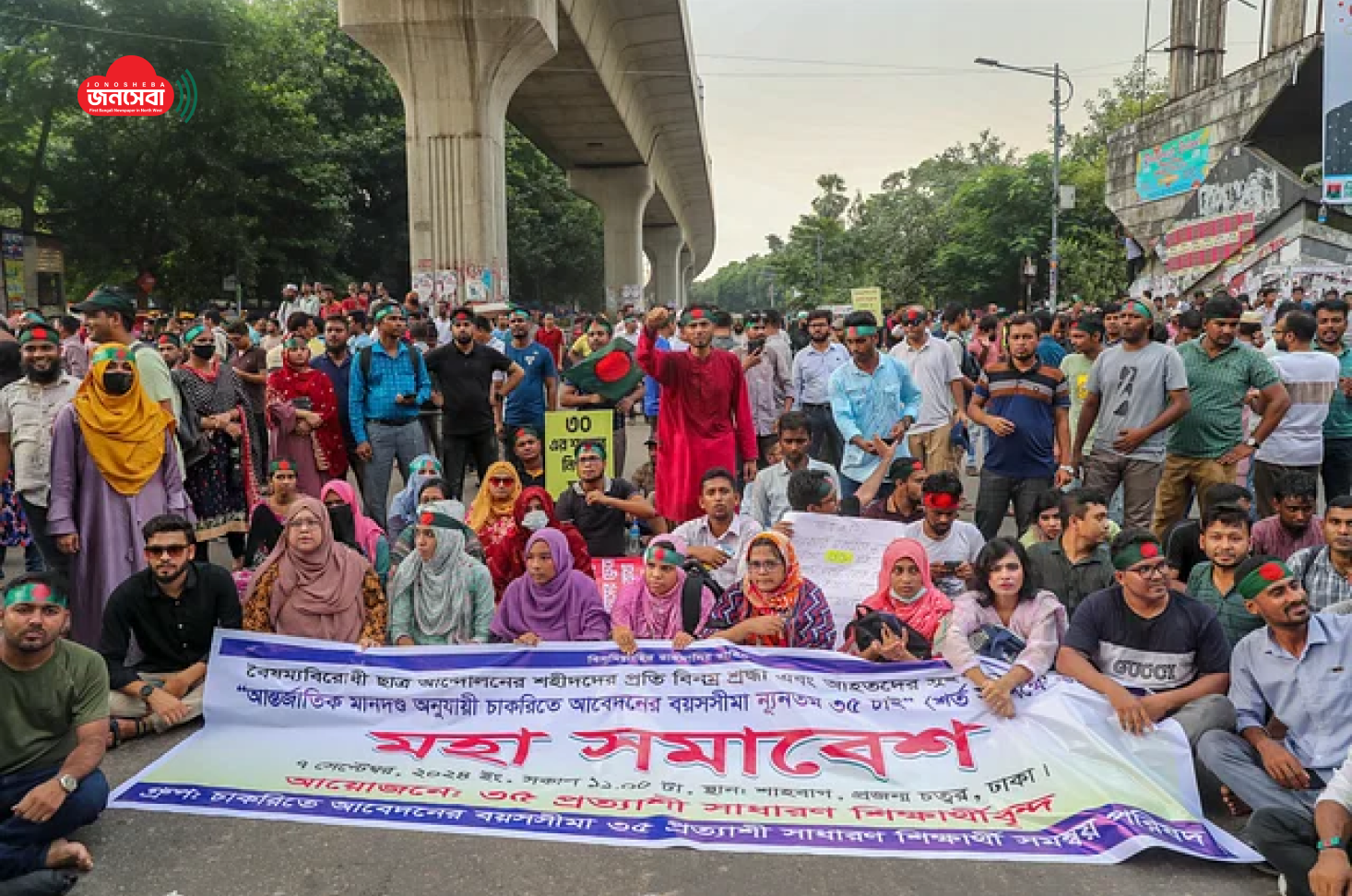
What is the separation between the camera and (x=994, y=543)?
4520 mm

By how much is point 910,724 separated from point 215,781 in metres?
2.75

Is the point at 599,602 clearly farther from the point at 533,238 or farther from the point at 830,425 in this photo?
the point at 533,238

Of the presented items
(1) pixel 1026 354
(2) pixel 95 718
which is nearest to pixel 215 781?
(2) pixel 95 718

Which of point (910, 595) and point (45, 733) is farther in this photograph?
point (910, 595)

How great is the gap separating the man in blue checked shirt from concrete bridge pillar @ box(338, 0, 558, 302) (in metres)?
10.0

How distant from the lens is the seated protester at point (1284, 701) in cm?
353

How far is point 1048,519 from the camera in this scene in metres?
5.47

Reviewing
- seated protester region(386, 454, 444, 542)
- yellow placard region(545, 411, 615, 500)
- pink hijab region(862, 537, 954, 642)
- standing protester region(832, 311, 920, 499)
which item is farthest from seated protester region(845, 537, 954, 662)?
seated protester region(386, 454, 444, 542)

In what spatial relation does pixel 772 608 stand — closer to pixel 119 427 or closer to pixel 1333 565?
pixel 1333 565

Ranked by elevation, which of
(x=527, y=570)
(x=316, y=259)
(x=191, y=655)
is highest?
(x=316, y=259)

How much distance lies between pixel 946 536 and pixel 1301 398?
3.04m

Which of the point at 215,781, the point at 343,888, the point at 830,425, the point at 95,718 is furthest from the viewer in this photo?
the point at 830,425

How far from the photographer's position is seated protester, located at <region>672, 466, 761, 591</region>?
547 cm

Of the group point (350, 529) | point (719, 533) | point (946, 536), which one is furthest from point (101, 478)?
point (946, 536)
